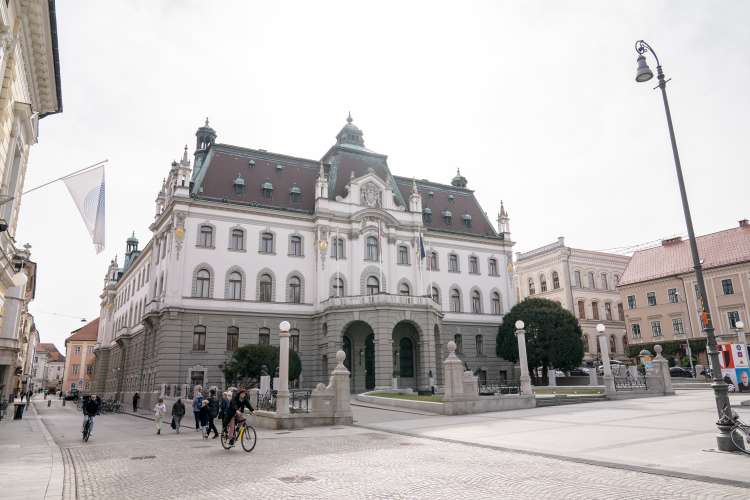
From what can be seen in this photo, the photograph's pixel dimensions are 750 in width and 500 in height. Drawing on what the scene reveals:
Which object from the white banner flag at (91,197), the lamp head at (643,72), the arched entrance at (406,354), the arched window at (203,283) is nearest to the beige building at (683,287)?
the arched entrance at (406,354)

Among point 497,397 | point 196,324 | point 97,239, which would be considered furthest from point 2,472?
point 196,324

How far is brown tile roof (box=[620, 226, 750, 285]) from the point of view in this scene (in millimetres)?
54562

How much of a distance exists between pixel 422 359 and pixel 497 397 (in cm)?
1698

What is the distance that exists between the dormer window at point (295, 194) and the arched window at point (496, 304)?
933 inches

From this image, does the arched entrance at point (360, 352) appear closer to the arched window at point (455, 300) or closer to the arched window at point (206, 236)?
the arched window at point (455, 300)

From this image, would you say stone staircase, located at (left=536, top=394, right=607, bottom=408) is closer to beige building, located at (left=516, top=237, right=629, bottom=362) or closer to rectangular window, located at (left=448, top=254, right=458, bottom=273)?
rectangular window, located at (left=448, top=254, right=458, bottom=273)

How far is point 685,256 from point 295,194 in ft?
147

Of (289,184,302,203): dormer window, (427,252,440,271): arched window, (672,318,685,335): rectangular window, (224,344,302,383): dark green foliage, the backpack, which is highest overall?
(289,184,302,203): dormer window

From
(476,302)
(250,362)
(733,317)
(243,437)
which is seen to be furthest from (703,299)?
(733,317)

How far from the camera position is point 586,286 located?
70.3 metres

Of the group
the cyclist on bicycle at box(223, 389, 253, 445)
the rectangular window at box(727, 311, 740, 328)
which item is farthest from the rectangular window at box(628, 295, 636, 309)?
the cyclist on bicycle at box(223, 389, 253, 445)

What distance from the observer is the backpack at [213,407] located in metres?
20.4

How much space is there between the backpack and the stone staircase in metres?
16.9

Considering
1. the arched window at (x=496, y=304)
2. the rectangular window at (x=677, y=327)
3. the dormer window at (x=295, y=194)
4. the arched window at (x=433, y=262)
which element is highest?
the dormer window at (x=295, y=194)
